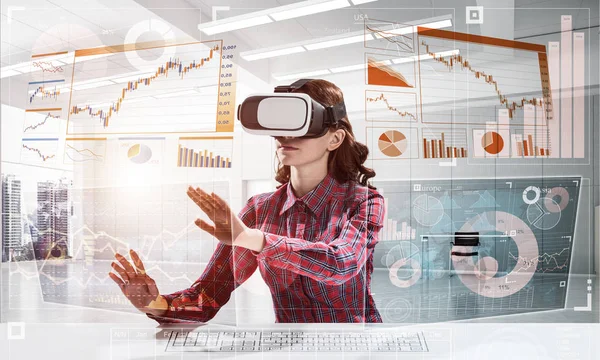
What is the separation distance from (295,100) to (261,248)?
567 millimetres

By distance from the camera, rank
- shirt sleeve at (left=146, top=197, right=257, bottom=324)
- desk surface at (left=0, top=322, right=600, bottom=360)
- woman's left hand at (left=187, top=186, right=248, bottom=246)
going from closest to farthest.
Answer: desk surface at (left=0, top=322, right=600, bottom=360) → woman's left hand at (left=187, top=186, right=248, bottom=246) → shirt sleeve at (left=146, top=197, right=257, bottom=324)

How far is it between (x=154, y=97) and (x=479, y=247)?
4.87 ft

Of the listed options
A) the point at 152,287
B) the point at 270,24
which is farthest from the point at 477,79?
the point at 152,287

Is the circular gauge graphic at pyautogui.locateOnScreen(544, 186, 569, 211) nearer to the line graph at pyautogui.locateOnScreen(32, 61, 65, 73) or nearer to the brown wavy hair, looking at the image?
the brown wavy hair

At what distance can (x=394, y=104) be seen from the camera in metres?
1.85

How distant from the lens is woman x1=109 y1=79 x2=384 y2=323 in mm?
1687

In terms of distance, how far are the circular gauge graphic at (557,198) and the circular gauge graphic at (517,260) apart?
0.14 m

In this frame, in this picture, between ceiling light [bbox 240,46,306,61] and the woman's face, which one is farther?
ceiling light [bbox 240,46,306,61]

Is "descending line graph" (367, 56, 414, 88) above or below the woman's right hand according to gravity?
above

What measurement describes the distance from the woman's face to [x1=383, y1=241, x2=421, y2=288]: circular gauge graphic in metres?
0.48

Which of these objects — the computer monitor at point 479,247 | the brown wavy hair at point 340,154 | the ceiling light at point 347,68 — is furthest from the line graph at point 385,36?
the computer monitor at point 479,247

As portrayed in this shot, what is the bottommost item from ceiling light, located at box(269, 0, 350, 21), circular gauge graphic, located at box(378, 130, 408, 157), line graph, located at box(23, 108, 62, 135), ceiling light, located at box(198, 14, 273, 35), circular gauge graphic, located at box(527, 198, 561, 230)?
circular gauge graphic, located at box(527, 198, 561, 230)

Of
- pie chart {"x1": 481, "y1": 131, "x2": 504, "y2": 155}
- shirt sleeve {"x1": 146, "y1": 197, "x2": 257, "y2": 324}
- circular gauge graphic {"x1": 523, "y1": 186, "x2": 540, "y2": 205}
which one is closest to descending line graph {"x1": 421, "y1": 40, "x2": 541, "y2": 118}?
pie chart {"x1": 481, "y1": 131, "x2": 504, "y2": 155}

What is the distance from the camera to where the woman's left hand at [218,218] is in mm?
1663
